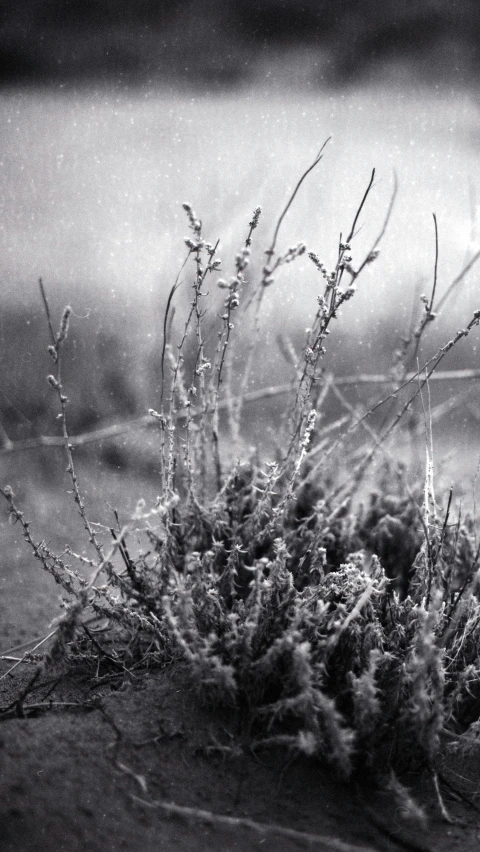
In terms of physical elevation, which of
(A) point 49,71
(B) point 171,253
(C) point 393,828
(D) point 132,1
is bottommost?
(C) point 393,828

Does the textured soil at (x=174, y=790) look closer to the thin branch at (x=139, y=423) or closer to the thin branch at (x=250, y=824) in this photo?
the thin branch at (x=250, y=824)

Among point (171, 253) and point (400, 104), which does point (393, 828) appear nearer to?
point (171, 253)

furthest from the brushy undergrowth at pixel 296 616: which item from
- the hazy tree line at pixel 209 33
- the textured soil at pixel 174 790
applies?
the hazy tree line at pixel 209 33

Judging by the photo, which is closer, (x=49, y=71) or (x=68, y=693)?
(x=68, y=693)

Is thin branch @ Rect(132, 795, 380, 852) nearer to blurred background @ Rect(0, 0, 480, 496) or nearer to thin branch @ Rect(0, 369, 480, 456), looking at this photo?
thin branch @ Rect(0, 369, 480, 456)

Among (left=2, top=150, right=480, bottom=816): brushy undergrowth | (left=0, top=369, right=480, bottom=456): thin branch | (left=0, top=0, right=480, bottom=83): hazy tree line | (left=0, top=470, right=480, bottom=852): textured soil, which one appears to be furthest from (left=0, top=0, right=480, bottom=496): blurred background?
(left=0, top=470, right=480, bottom=852): textured soil

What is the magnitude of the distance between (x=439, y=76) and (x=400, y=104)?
0.12m

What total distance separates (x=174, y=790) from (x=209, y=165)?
1.36m

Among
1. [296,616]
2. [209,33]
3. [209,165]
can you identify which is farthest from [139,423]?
[209,33]

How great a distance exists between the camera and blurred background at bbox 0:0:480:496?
1428 millimetres

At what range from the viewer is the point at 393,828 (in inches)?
24.7

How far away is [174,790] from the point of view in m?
0.63

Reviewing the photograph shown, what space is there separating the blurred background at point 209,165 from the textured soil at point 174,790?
808mm

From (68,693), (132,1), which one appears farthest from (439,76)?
(68,693)
